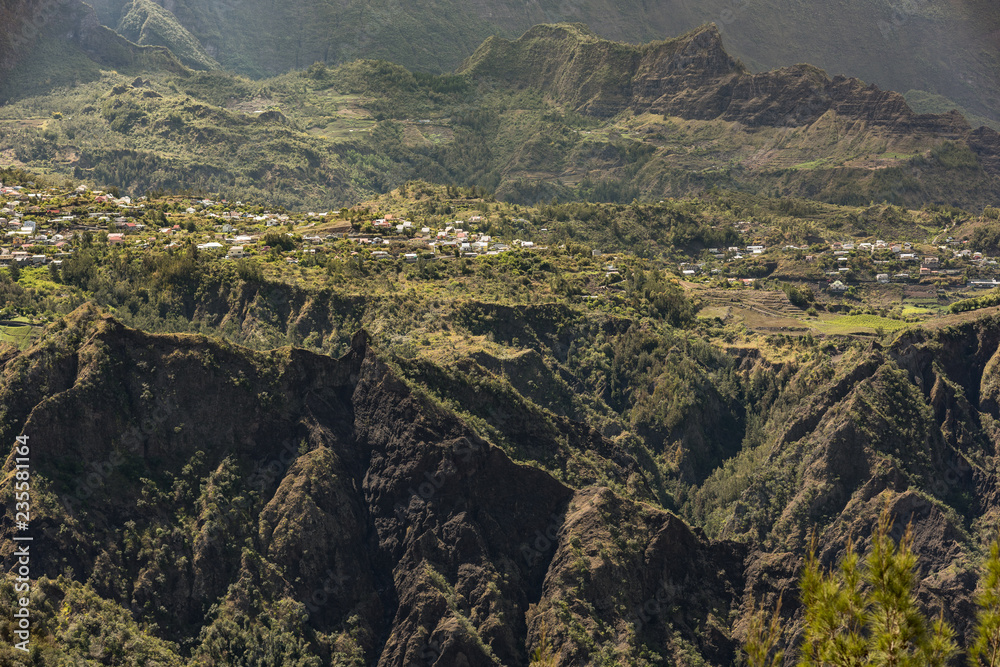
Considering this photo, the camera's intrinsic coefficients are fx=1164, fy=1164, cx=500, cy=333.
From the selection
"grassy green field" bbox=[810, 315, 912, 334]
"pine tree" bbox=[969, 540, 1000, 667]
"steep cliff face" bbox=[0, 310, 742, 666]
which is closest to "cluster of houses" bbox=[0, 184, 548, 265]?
"grassy green field" bbox=[810, 315, 912, 334]

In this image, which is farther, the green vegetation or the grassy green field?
the grassy green field

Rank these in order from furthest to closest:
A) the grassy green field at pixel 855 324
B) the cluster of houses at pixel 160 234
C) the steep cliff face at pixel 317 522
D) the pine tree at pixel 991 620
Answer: the grassy green field at pixel 855 324 → the cluster of houses at pixel 160 234 → the steep cliff face at pixel 317 522 → the pine tree at pixel 991 620

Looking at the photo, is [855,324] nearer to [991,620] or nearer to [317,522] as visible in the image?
[317,522]

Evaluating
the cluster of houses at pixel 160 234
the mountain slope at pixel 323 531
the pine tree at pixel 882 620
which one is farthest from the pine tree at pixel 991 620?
the cluster of houses at pixel 160 234

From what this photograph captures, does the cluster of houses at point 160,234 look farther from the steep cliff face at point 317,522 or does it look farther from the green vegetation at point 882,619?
the green vegetation at point 882,619

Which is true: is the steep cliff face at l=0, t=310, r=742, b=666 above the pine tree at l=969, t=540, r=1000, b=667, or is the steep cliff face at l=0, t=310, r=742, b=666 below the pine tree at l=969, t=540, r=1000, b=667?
below


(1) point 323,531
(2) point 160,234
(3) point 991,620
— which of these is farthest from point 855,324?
(3) point 991,620

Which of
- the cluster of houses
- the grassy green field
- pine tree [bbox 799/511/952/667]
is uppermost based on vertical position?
pine tree [bbox 799/511/952/667]

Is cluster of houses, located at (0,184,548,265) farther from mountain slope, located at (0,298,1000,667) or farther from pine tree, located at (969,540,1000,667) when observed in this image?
pine tree, located at (969,540,1000,667)

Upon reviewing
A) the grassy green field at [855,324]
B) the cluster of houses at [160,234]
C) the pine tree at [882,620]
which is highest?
the pine tree at [882,620]

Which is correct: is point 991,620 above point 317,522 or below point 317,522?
above

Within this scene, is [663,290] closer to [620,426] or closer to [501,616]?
[620,426]

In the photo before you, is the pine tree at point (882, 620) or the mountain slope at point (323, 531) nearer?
the pine tree at point (882, 620)
